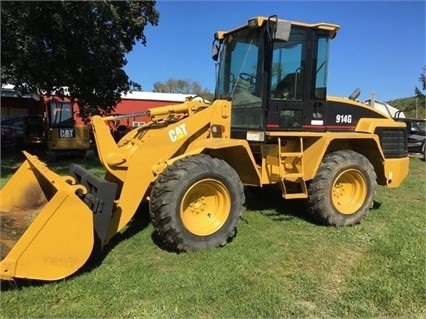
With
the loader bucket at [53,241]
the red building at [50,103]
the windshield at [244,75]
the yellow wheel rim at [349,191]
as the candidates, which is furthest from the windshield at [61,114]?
the loader bucket at [53,241]

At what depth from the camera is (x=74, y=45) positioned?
13.8 meters

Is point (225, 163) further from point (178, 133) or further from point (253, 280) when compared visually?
point (253, 280)

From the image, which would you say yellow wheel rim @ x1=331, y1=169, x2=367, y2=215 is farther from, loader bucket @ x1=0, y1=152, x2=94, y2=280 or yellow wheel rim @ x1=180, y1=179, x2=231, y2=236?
loader bucket @ x1=0, y1=152, x2=94, y2=280

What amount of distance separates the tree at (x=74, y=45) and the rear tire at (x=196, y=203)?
9017 millimetres

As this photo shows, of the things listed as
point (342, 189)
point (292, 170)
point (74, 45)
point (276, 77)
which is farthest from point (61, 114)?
point (342, 189)

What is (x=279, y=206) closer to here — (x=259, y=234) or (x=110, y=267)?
(x=259, y=234)

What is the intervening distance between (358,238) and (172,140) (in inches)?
104

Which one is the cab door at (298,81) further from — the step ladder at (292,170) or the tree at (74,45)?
the tree at (74,45)

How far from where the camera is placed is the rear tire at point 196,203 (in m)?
4.60

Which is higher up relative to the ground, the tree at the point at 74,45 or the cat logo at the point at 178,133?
the tree at the point at 74,45

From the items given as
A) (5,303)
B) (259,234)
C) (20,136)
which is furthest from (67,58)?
(5,303)

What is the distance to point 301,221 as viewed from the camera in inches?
248

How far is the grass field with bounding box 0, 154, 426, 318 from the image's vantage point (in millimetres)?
3688

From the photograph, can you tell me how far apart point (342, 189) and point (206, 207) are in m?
2.32
